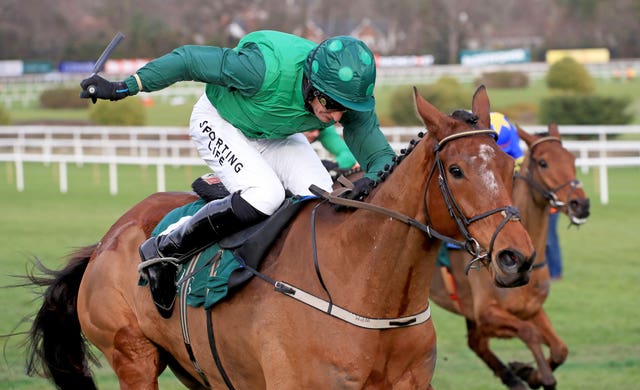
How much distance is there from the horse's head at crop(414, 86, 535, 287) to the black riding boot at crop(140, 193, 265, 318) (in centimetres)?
91

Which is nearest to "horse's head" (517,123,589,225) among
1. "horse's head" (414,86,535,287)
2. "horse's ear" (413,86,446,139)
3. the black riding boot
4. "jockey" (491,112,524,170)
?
"jockey" (491,112,524,170)

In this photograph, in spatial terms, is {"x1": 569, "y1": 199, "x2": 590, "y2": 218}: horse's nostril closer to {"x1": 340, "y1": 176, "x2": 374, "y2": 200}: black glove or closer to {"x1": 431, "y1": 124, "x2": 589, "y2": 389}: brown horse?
{"x1": 431, "y1": 124, "x2": 589, "y2": 389}: brown horse

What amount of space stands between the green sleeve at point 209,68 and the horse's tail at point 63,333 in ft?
5.17

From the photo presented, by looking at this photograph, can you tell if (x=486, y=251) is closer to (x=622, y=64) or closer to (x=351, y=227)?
(x=351, y=227)

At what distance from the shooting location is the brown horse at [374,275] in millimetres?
3646

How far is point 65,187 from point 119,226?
1578 cm

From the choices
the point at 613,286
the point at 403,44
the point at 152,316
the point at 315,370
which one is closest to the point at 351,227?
the point at 315,370

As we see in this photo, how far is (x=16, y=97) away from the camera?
139 ft

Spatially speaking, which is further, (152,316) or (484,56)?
(484,56)

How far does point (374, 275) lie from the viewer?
4000 millimetres

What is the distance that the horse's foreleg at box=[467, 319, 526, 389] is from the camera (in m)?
7.13

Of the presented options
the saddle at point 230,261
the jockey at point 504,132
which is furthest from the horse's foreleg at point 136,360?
the jockey at point 504,132

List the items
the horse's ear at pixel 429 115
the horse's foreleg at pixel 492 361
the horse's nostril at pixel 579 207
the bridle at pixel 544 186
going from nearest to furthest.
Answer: the horse's ear at pixel 429 115, the horse's foreleg at pixel 492 361, the bridle at pixel 544 186, the horse's nostril at pixel 579 207

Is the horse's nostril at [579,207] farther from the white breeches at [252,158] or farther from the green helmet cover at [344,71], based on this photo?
the green helmet cover at [344,71]
